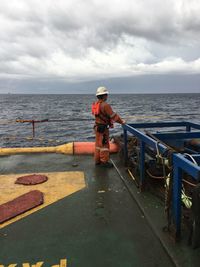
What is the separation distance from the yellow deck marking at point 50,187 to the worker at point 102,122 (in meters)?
0.65

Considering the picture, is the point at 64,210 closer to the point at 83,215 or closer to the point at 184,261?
the point at 83,215

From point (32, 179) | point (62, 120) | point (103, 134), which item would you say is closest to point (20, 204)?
point (32, 179)

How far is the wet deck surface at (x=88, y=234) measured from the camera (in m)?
3.14

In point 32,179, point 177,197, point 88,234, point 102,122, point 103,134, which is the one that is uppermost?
point 102,122

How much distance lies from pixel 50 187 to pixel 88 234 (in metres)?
1.73

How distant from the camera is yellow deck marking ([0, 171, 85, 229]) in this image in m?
4.74

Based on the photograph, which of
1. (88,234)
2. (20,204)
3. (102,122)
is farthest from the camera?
(102,122)

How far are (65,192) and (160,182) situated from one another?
1.64 m

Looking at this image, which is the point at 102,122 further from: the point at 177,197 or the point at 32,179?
the point at 177,197

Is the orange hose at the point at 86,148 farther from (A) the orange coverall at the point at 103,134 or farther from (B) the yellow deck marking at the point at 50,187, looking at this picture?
(B) the yellow deck marking at the point at 50,187

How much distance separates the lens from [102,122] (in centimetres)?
625

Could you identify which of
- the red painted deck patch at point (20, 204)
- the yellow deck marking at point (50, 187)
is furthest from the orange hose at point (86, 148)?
the red painted deck patch at point (20, 204)

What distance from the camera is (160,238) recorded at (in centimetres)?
348

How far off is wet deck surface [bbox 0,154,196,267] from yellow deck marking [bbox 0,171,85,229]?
155 mm
